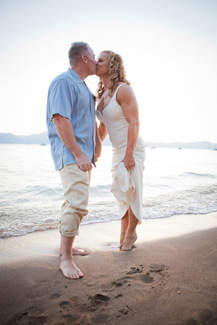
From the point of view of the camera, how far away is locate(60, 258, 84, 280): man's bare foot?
2055mm

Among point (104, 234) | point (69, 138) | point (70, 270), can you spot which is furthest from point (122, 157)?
point (104, 234)

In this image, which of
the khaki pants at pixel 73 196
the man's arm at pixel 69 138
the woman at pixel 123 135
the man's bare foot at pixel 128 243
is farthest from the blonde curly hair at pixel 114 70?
the man's bare foot at pixel 128 243

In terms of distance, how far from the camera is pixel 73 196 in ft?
6.95

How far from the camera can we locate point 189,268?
221 cm

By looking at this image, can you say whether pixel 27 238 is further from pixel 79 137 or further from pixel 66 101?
pixel 66 101

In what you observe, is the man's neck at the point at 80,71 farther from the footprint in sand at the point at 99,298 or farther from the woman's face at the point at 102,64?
the footprint in sand at the point at 99,298

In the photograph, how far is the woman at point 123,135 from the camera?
8.70 feet

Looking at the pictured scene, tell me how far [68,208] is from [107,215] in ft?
9.40

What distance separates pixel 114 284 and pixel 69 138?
1447mm

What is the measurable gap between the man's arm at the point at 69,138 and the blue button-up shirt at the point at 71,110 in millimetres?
44

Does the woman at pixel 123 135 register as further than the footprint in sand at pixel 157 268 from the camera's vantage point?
Yes

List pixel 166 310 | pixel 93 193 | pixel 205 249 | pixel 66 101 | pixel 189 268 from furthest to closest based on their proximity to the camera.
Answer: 1. pixel 93 193
2. pixel 205 249
3. pixel 189 268
4. pixel 66 101
5. pixel 166 310

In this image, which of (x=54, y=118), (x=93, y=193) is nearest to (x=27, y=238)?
(x=54, y=118)

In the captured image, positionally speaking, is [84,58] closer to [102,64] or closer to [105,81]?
[102,64]
